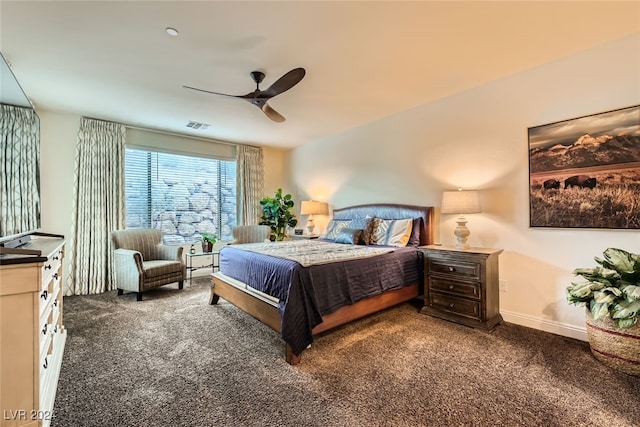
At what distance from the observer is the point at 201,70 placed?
2.85 meters

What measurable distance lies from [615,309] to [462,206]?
56.3 inches

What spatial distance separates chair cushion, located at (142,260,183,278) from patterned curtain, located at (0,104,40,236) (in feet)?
5.65

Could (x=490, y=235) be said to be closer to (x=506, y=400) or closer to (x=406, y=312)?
(x=406, y=312)

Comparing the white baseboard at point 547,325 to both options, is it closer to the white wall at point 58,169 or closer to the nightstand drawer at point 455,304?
the nightstand drawer at point 455,304

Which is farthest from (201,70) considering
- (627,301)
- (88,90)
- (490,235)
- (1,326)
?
(627,301)

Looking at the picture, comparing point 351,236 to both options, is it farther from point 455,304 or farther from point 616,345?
point 616,345

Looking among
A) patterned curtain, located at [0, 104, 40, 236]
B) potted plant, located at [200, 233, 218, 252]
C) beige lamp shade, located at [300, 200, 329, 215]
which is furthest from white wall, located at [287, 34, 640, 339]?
patterned curtain, located at [0, 104, 40, 236]

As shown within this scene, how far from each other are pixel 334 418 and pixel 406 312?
1971 mm

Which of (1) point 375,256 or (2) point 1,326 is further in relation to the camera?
(1) point 375,256

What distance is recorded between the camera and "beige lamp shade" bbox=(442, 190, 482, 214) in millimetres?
3084

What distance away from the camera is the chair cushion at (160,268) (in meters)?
3.85

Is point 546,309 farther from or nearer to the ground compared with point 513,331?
farther from the ground

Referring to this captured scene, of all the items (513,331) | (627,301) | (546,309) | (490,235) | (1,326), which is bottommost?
(513,331)

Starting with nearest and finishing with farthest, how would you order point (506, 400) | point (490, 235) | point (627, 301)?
1. point (506, 400)
2. point (627, 301)
3. point (490, 235)
